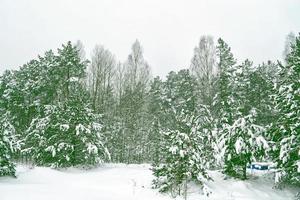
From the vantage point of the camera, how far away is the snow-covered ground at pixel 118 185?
14236 millimetres

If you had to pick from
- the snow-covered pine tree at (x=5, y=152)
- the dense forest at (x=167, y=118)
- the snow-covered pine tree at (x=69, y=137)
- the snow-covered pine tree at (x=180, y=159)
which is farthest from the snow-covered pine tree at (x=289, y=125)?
the snow-covered pine tree at (x=5, y=152)

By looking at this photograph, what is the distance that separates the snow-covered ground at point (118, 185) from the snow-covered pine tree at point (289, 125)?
1.41 m

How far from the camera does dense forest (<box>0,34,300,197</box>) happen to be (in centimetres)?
1720

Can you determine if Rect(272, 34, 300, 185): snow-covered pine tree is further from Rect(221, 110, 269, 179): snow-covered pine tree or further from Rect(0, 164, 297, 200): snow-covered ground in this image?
Rect(0, 164, 297, 200): snow-covered ground

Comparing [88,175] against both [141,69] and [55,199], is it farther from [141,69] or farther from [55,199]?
[141,69]

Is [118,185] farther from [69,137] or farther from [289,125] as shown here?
[289,125]

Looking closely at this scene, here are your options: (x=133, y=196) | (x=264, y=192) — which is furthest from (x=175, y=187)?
(x=264, y=192)

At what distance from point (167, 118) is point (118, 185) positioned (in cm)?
1103

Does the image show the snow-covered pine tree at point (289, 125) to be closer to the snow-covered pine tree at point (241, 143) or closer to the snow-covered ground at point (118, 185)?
the snow-covered pine tree at point (241, 143)

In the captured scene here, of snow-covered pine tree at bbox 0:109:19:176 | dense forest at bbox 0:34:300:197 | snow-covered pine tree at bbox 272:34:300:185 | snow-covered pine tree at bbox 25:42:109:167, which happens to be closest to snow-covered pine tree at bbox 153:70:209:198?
dense forest at bbox 0:34:300:197

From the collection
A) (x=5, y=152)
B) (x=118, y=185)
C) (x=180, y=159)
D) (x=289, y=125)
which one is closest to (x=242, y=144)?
(x=289, y=125)

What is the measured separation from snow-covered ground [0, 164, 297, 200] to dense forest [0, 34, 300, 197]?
671 millimetres

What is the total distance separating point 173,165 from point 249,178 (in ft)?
20.4

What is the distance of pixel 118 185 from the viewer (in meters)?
16.8
